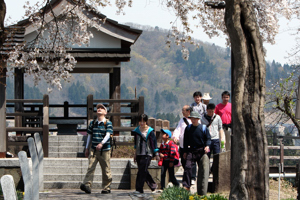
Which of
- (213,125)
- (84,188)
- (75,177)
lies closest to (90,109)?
(75,177)

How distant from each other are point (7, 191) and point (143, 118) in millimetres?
5790

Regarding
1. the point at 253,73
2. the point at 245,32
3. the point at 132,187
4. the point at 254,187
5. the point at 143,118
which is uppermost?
the point at 245,32

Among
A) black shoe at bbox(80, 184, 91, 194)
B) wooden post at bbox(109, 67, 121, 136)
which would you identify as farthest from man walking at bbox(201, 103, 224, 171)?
wooden post at bbox(109, 67, 121, 136)

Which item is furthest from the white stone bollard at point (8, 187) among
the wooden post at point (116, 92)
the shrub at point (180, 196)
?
the wooden post at point (116, 92)

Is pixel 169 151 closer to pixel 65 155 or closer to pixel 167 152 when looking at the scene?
pixel 167 152

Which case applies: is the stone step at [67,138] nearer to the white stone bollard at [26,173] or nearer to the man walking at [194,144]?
the man walking at [194,144]

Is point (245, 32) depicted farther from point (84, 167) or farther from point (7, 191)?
point (84, 167)

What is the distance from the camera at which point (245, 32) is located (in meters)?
7.72

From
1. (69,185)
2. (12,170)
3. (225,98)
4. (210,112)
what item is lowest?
(69,185)

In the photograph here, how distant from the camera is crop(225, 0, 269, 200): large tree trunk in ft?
24.0

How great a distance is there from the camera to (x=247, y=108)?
24.3 ft

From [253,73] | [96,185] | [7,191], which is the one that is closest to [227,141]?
[96,185]

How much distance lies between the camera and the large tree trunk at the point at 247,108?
288 inches

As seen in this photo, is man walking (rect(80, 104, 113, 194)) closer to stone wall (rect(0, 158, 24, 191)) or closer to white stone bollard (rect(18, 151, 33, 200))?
stone wall (rect(0, 158, 24, 191))
